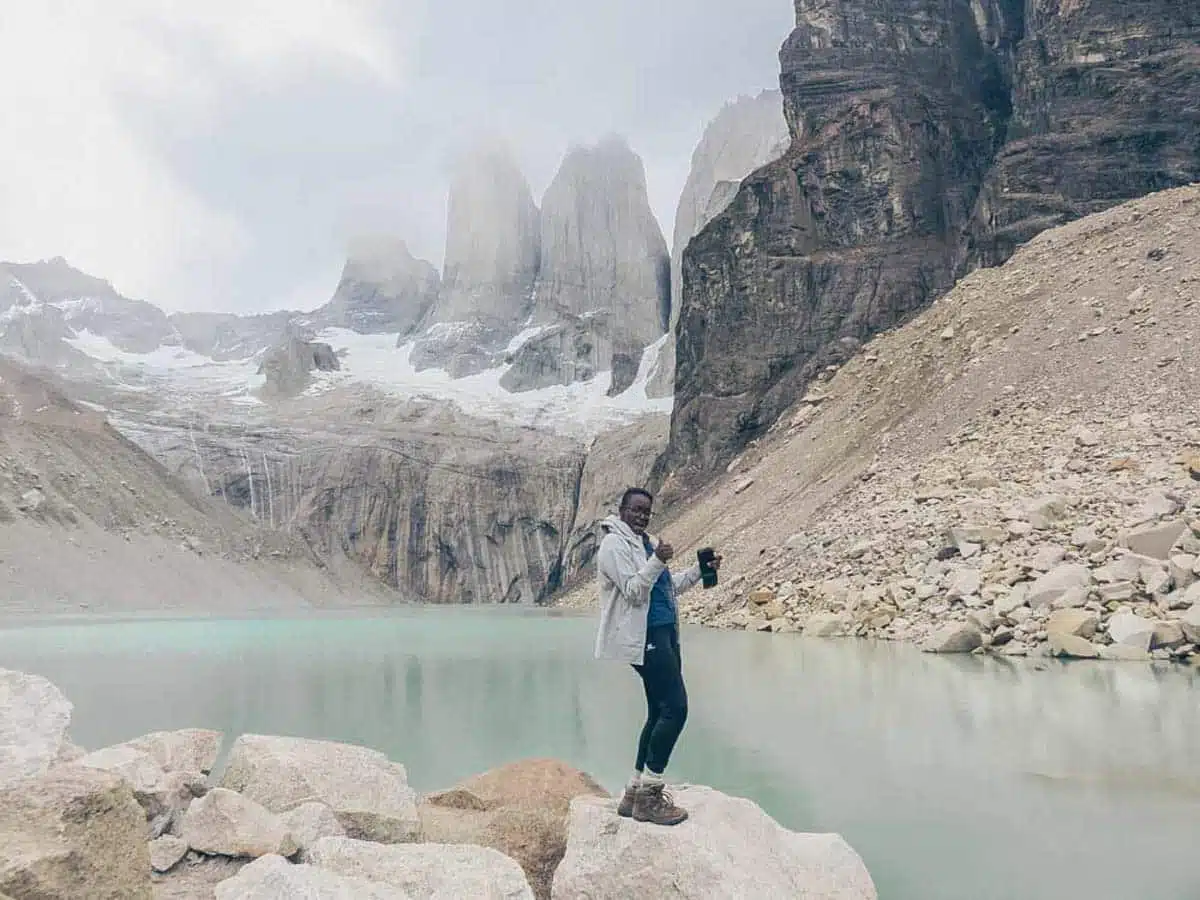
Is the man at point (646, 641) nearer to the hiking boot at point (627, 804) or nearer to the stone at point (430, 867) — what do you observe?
the hiking boot at point (627, 804)

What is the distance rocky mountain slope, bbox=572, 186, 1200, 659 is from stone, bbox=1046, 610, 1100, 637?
4 cm

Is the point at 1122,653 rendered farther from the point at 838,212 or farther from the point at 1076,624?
A: the point at 838,212

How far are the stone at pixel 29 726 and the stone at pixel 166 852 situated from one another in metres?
0.91

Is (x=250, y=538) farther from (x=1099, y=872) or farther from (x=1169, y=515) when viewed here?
(x=1099, y=872)

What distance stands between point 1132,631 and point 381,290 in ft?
584

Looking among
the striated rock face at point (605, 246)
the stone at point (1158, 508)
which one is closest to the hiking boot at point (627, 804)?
the stone at point (1158, 508)

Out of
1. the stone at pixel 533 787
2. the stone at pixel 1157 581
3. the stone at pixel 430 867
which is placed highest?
the stone at pixel 1157 581

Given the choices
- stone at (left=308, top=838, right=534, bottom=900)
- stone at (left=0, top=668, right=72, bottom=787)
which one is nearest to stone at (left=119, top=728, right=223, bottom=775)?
stone at (left=0, top=668, right=72, bottom=787)

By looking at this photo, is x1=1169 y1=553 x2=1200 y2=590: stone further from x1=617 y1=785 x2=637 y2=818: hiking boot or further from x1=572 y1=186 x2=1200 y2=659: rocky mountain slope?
x1=617 y1=785 x2=637 y2=818: hiking boot

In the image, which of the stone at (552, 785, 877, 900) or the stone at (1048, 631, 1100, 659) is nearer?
the stone at (552, 785, 877, 900)

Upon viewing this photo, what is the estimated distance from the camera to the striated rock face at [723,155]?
118375 mm

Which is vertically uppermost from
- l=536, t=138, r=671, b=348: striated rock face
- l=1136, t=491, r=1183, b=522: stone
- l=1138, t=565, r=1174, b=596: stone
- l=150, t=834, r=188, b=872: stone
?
l=536, t=138, r=671, b=348: striated rock face

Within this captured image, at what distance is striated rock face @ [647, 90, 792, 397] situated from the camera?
118375 mm

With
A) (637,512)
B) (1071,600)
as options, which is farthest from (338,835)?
(1071,600)
